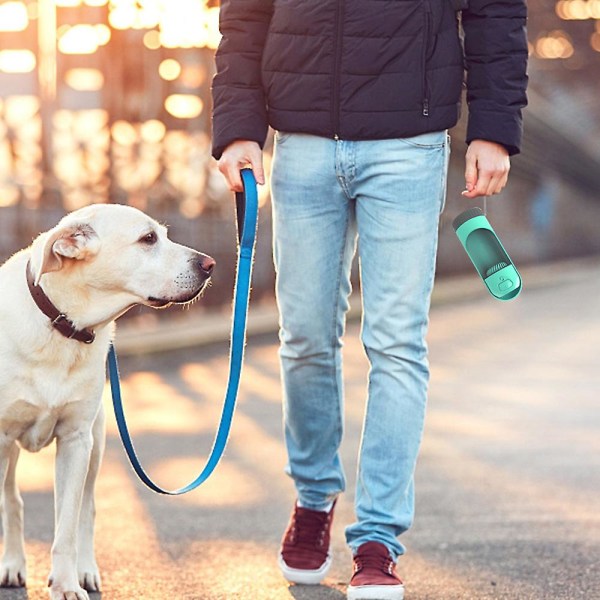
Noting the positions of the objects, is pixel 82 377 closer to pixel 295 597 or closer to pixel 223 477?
pixel 295 597

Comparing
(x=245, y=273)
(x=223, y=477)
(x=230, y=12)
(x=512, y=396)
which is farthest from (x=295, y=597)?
(x=512, y=396)

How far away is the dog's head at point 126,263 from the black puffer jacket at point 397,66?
1.25 ft

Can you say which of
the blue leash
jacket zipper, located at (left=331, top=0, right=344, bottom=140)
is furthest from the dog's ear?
jacket zipper, located at (left=331, top=0, right=344, bottom=140)

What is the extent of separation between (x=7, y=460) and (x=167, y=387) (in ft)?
18.5

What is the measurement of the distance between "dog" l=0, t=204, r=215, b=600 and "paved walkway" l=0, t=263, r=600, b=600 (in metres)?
0.24

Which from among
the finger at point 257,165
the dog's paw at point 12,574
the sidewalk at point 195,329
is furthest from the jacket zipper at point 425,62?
the sidewalk at point 195,329

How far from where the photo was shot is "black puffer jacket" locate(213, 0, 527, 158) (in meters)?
3.65

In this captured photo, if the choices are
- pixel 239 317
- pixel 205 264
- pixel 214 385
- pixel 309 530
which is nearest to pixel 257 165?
pixel 205 264

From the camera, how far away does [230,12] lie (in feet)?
12.6

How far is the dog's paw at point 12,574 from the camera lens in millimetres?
3803

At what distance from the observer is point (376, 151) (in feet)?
12.0

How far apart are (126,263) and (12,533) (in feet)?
2.68

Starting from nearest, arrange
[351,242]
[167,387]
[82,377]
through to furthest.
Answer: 1. [82,377]
2. [351,242]
3. [167,387]

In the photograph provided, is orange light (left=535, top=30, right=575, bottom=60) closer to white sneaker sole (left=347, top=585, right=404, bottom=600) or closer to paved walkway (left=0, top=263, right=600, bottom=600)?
paved walkway (left=0, top=263, right=600, bottom=600)
